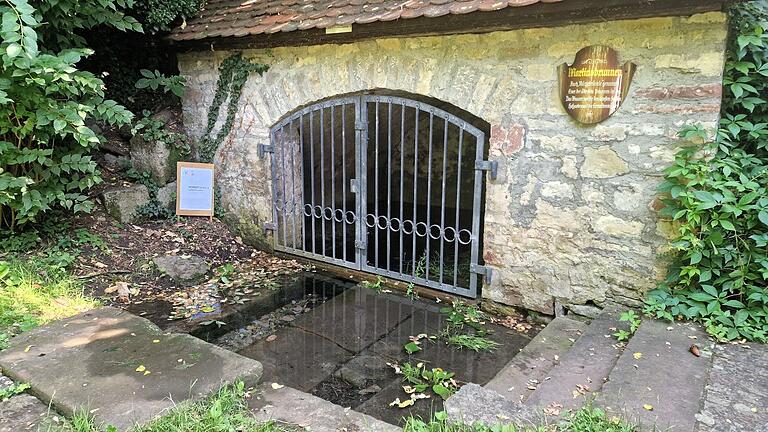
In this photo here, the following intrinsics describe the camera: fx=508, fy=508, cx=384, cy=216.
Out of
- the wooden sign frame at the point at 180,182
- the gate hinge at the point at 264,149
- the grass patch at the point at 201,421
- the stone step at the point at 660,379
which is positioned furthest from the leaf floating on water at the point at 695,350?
the wooden sign frame at the point at 180,182

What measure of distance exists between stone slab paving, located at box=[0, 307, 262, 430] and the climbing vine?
309 cm

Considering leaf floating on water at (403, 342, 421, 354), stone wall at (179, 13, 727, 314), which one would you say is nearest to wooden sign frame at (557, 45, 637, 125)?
stone wall at (179, 13, 727, 314)

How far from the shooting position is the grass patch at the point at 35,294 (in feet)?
10.9

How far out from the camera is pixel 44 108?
4188mm

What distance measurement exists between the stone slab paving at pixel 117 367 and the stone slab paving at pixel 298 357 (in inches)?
21.5

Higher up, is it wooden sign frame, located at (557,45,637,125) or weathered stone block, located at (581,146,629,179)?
wooden sign frame, located at (557,45,637,125)

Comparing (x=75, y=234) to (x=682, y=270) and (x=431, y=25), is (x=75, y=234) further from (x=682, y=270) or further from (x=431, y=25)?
(x=682, y=270)

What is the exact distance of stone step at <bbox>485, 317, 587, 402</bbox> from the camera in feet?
9.47

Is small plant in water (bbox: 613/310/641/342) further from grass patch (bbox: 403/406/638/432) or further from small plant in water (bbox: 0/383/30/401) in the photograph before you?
small plant in water (bbox: 0/383/30/401)

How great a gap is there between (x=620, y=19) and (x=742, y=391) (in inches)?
93.4

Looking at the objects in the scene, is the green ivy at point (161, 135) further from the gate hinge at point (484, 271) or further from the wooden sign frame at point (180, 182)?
the gate hinge at point (484, 271)

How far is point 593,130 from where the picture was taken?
12.0 ft

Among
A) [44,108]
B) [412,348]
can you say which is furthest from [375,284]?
[44,108]

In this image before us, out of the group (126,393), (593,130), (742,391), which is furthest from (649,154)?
(126,393)
